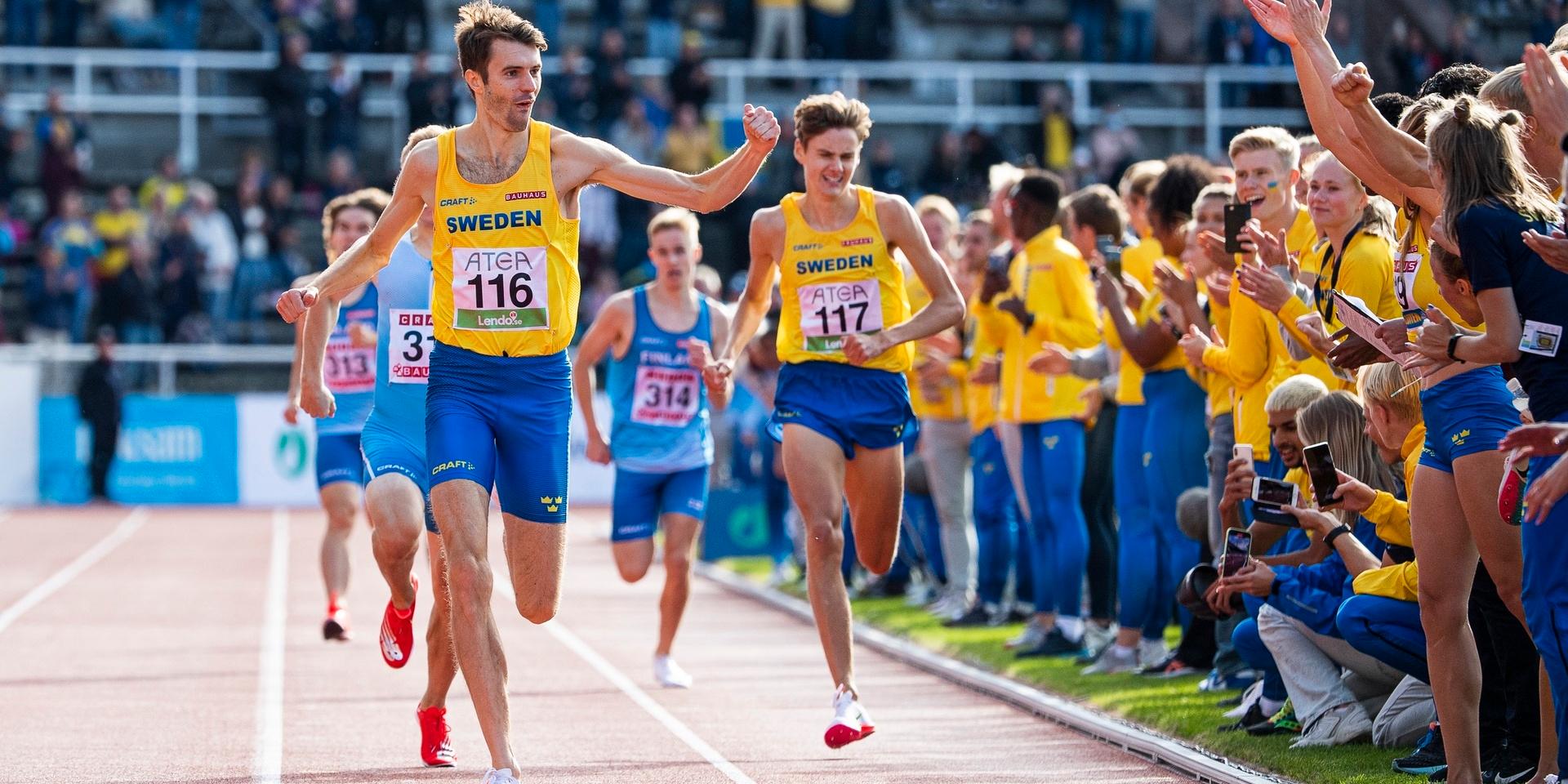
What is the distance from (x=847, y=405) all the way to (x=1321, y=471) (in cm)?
209

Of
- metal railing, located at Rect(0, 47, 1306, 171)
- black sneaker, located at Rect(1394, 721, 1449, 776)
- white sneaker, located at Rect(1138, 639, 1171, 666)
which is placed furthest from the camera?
metal railing, located at Rect(0, 47, 1306, 171)

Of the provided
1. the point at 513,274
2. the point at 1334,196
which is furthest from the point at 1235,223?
the point at 513,274

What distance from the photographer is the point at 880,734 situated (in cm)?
834

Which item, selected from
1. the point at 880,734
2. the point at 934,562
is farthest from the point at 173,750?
the point at 934,562

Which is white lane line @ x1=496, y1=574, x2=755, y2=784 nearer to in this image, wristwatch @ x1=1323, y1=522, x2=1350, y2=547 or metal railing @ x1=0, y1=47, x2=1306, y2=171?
wristwatch @ x1=1323, y1=522, x2=1350, y2=547

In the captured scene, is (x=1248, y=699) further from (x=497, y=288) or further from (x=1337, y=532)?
(x=497, y=288)

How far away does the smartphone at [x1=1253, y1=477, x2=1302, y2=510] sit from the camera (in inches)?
273

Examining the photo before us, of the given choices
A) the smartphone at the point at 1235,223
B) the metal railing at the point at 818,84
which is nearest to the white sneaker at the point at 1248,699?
the smartphone at the point at 1235,223

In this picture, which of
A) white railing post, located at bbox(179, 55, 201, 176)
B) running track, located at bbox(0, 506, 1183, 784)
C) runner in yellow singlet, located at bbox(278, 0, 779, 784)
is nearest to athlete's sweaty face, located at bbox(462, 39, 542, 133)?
runner in yellow singlet, located at bbox(278, 0, 779, 784)

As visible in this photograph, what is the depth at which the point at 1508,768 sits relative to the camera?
6422mm

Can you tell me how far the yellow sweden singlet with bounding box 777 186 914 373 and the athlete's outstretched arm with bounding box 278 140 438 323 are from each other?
1.71 meters

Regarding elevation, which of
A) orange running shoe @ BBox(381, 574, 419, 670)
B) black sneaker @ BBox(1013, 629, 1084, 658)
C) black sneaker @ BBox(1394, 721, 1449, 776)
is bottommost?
black sneaker @ BBox(1013, 629, 1084, 658)

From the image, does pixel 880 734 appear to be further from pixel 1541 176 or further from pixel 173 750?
pixel 1541 176

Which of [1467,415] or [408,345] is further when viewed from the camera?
[408,345]
